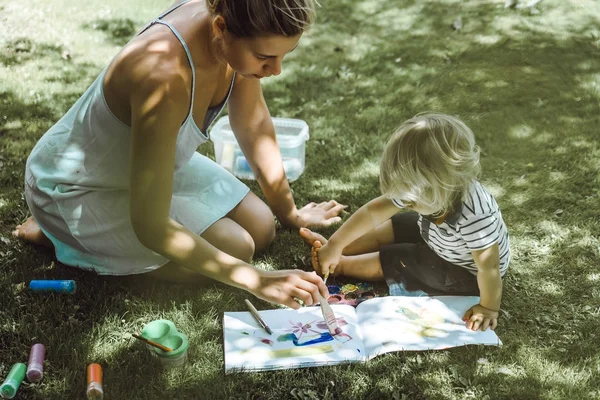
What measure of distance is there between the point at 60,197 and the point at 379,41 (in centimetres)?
323

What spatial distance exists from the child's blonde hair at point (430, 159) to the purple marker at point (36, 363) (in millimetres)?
1425

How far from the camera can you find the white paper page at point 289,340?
2184 millimetres

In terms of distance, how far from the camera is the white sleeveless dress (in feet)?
7.55

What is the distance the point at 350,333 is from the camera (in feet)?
7.64

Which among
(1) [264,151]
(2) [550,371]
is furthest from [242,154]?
(2) [550,371]

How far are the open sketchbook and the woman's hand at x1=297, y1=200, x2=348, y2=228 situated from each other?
59 centimetres

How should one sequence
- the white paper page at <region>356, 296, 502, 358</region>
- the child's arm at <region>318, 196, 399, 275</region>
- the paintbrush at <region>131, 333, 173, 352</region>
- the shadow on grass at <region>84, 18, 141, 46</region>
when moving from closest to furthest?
the paintbrush at <region>131, 333, 173, 352</region>
the white paper page at <region>356, 296, 502, 358</region>
the child's arm at <region>318, 196, 399, 275</region>
the shadow on grass at <region>84, 18, 141, 46</region>

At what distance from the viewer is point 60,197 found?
2.40 m

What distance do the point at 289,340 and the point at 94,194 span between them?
99cm

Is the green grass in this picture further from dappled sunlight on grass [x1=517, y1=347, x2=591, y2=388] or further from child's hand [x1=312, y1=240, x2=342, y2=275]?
child's hand [x1=312, y1=240, x2=342, y2=275]

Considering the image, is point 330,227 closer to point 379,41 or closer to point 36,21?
point 379,41

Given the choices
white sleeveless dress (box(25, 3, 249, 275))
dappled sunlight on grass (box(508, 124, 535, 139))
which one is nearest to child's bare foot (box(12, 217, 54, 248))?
white sleeveless dress (box(25, 3, 249, 275))

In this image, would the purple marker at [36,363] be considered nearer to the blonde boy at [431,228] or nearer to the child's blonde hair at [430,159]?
the blonde boy at [431,228]

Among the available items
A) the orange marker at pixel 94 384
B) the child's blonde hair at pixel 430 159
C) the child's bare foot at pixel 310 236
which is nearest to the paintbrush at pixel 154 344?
the orange marker at pixel 94 384
